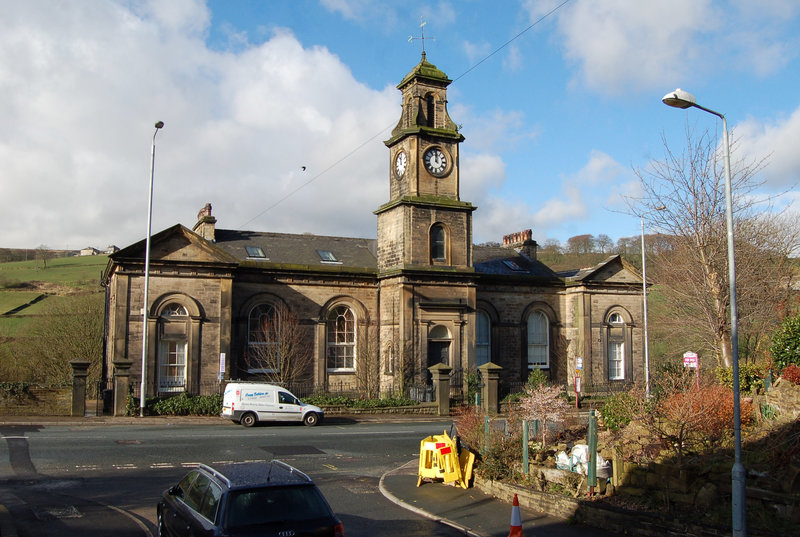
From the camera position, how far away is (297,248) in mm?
36656

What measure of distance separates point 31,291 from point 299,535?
62915 millimetres

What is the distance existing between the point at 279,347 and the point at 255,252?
5.72 metres

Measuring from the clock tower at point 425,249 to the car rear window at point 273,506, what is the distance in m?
24.1

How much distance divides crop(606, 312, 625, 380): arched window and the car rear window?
3232 cm

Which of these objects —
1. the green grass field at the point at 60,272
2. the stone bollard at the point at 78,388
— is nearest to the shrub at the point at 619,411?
the stone bollard at the point at 78,388

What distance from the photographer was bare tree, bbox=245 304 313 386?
104ft

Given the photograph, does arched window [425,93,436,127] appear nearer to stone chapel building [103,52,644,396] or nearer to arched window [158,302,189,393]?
stone chapel building [103,52,644,396]

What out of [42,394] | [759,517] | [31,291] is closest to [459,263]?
[42,394]

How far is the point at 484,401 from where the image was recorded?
103 ft

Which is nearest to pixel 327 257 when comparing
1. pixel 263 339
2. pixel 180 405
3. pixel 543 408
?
pixel 263 339

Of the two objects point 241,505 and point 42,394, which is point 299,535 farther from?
point 42,394

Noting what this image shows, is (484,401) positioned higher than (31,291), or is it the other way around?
(31,291)

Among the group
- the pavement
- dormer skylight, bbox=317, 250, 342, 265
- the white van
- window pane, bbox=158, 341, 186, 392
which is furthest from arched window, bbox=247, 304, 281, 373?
the pavement

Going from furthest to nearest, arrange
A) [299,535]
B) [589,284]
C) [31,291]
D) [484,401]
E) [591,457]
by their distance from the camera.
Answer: [31,291] → [589,284] → [484,401] → [591,457] → [299,535]
